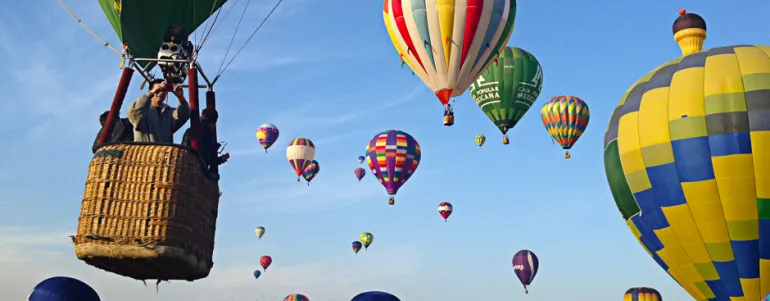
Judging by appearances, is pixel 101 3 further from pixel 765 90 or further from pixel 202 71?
pixel 765 90

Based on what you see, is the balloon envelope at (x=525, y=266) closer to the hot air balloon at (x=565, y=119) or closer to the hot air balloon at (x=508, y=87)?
the hot air balloon at (x=565, y=119)

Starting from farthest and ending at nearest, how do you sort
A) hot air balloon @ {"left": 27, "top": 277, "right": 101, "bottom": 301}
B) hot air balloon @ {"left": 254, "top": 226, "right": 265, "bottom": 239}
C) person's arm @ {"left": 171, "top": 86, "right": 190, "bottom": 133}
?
hot air balloon @ {"left": 254, "top": 226, "right": 265, "bottom": 239}
hot air balloon @ {"left": 27, "top": 277, "right": 101, "bottom": 301}
person's arm @ {"left": 171, "top": 86, "right": 190, "bottom": 133}

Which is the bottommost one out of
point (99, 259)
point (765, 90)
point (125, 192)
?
point (99, 259)

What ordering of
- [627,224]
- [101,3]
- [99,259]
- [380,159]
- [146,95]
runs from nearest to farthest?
[99,259] → [146,95] → [101,3] → [627,224] → [380,159]

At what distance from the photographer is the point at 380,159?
112 ft

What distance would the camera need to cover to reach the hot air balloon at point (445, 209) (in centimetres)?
4375

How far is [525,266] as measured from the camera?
36.3m

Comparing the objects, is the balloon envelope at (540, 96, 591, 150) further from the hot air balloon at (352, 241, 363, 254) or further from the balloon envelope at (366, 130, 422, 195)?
the hot air balloon at (352, 241, 363, 254)

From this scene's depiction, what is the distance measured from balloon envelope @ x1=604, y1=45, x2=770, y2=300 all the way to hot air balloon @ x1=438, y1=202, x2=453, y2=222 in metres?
27.6

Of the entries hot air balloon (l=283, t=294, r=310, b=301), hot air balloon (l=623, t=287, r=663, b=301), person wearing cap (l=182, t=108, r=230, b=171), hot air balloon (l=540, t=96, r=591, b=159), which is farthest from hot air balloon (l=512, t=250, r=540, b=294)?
person wearing cap (l=182, t=108, r=230, b=171)

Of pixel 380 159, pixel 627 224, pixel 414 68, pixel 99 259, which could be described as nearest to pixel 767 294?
pixel 627 224

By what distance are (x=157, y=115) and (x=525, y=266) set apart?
A: 3168 centimetres

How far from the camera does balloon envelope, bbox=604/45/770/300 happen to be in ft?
47.8

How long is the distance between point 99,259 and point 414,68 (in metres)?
17.7
